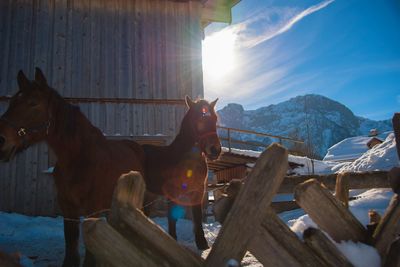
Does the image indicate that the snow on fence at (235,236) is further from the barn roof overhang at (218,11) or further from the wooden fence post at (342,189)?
the barn roof overhang at (218,11)

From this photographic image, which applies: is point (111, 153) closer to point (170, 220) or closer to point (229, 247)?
point (170, 220)

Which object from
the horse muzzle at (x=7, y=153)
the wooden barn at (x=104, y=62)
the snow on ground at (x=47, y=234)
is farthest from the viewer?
the wooden barn at (x=104, y=62)

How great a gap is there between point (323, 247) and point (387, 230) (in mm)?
476

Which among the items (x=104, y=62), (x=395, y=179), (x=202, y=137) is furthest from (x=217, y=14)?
(x=395, y=179)

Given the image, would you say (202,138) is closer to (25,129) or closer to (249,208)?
(25,129)

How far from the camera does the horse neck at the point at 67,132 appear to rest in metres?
3.39

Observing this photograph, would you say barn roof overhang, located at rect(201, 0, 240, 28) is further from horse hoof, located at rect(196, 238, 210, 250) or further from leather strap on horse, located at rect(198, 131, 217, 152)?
horse hoof, located at rect(196, 238, 210, 250)

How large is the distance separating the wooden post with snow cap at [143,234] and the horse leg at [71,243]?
2.33 m

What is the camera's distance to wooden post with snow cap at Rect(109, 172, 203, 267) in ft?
4.35

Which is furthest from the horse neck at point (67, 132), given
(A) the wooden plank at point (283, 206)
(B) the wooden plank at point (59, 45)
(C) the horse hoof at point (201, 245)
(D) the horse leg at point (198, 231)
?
(A) the wooden plank at point (283, 206)

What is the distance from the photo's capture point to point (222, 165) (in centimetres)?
1463

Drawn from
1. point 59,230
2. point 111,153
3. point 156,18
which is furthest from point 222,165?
point 111,153

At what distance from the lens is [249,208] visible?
134 cm

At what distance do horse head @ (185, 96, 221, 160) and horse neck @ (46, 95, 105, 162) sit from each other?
5.50 feet
